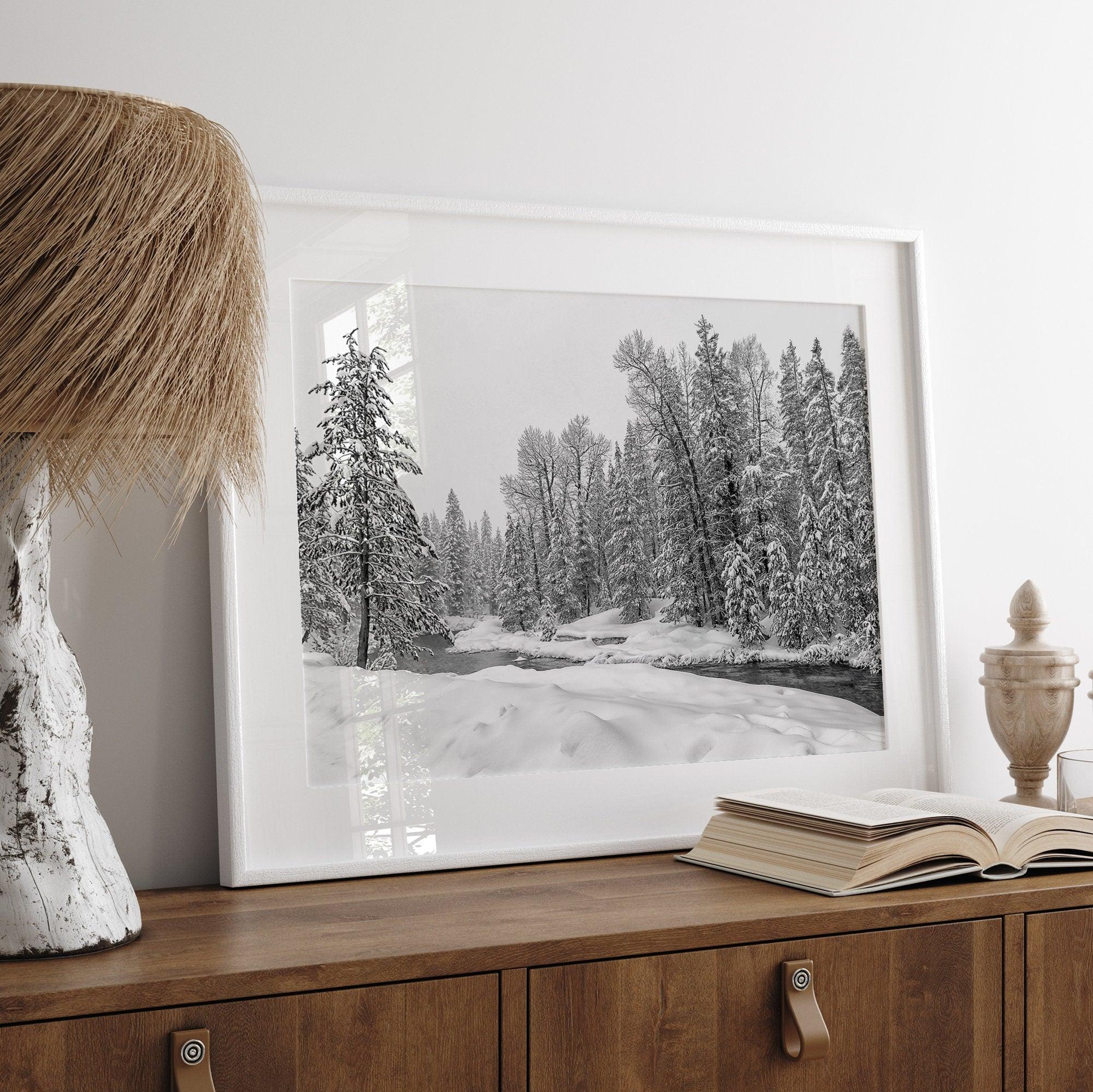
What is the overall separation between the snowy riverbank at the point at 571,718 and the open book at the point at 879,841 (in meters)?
0.14

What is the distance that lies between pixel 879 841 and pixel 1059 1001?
249 mm

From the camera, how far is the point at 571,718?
1350mm

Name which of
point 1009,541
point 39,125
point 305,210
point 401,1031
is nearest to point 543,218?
point 305,210

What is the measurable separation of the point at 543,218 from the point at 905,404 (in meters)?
0.56

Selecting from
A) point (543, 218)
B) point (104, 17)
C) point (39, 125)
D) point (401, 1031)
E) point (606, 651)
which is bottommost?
point (401, 1031)

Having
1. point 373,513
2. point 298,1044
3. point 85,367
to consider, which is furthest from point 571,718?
point 85,367

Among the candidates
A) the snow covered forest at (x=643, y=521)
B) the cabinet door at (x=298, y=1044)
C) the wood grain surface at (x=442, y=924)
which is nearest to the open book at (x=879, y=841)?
the wood grain surface at (x=442, y=924)

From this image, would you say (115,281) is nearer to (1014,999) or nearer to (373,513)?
(373,513)

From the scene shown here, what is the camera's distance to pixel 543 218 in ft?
4.49

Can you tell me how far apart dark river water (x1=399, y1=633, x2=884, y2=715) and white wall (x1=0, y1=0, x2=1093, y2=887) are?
16cm

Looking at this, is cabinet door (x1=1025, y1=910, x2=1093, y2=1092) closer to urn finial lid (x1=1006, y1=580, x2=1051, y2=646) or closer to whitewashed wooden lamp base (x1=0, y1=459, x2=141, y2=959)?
urn finial lid (x1=1006, y1=580, x2=1051, y2=646)

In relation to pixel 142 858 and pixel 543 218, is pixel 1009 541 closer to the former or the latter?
pixel 543 218

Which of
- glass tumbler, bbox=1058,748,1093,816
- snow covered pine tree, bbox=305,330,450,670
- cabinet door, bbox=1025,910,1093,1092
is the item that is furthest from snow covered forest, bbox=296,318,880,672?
cabinet door, bbox=1025,910,1093,1092

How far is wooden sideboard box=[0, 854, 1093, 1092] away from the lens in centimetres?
88
